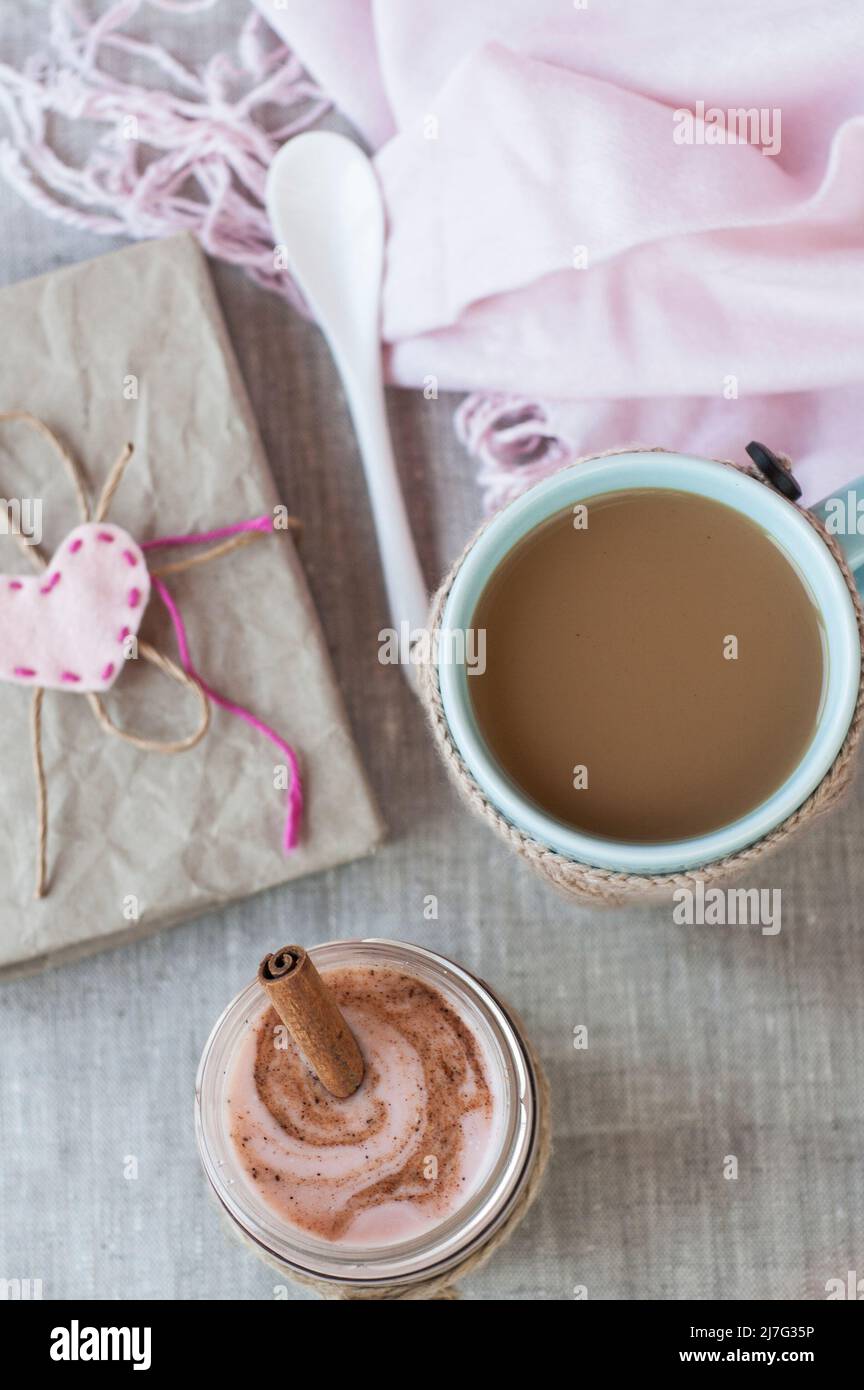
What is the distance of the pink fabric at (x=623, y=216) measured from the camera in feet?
1.75

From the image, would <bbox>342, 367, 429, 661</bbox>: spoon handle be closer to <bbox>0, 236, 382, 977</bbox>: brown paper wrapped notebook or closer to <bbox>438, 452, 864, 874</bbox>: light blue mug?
<bbox>0, 236, 382, 977</bbox>: brown paper wrapped notebook

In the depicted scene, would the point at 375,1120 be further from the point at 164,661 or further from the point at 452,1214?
the point at 164,661

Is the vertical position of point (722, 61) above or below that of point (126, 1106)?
above

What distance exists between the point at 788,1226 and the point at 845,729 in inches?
10.2

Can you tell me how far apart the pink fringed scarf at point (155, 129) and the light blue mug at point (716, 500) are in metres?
0.23

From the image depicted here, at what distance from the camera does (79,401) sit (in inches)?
22.5

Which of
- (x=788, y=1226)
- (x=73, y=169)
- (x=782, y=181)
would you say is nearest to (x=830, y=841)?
(x=788, y=1226)

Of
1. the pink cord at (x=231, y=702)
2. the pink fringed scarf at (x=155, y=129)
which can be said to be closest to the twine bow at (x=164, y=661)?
the pink cord at (x=231, y=702)

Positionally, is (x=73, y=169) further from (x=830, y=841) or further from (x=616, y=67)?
(x=830, y=841)

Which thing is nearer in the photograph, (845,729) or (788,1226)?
(845,729)

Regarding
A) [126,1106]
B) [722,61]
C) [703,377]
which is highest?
[722,61]

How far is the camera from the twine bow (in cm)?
55

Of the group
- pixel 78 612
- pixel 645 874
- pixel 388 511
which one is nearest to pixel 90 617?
pixel 78 612
